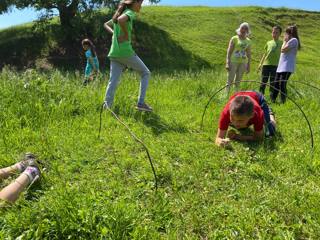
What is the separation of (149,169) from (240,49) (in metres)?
5.17

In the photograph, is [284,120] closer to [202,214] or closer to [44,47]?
[202,214]

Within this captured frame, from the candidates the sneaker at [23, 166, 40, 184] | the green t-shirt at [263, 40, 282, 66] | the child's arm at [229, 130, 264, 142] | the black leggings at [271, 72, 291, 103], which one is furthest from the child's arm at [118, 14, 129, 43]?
the green t-shirt at [263, 40, 282, 66]

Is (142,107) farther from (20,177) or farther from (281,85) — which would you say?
(281,85)

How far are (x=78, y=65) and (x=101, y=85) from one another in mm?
14724

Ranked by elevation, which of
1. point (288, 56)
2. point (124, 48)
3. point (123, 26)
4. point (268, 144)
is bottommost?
point (268, 144)

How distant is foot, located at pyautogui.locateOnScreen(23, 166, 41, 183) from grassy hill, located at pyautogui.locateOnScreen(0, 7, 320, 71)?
58.6 feet

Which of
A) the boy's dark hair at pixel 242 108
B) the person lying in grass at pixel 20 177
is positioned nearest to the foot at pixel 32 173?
the person lying in grass at pixel 20 177

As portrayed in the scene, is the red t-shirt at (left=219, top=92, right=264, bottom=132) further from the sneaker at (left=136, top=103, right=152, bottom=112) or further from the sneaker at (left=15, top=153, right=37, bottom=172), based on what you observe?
the sneaker at (left=15, top=153, right=37, bottom=172)

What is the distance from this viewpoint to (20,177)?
4035 mm

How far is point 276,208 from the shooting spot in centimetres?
392

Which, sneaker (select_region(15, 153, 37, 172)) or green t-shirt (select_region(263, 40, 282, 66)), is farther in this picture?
green t-shirt (select_region(263, 40, 282, 66))

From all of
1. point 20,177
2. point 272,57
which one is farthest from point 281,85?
point 20,177

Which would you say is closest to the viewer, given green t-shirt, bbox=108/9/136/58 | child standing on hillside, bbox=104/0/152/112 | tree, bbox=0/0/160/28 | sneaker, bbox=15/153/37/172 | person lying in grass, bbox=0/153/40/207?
person lying in grass, bbox=0/153/40/207

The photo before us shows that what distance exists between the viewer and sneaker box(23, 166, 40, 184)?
161 inches
